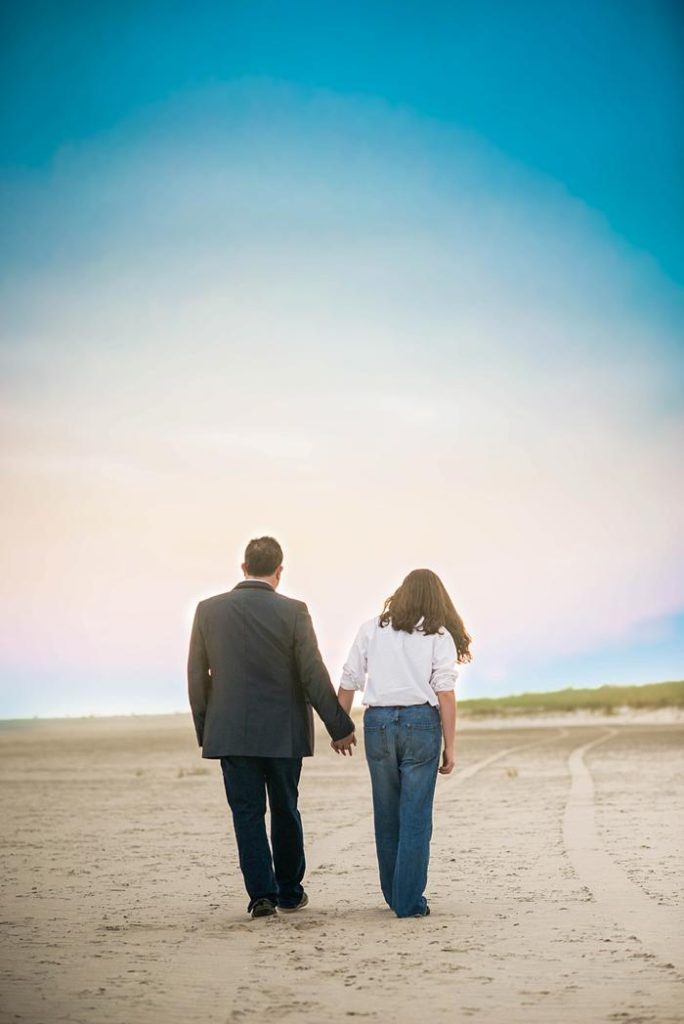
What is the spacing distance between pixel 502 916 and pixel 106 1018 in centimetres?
317

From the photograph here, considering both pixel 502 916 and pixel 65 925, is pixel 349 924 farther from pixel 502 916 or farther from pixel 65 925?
pixel 65 925

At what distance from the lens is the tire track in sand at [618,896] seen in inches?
261

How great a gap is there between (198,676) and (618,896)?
316 centimetres

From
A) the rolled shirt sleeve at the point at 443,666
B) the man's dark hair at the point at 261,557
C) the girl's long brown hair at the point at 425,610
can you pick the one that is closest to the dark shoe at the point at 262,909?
the rolled shirt sleeve at the point at 443,666

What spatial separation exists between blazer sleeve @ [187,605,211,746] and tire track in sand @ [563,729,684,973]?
2.76m

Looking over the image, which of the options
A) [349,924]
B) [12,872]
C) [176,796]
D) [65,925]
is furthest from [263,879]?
[176,796]

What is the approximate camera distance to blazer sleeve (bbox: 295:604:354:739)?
766cm

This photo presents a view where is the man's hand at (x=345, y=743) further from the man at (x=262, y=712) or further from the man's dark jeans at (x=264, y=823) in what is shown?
the man's dark jeans at (x=264, y=823)

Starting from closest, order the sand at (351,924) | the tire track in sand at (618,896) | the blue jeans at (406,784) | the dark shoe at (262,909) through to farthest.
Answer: the sand at (351,924) → the tire track in sand at (618,896) → the blue jeans at (406,784) → the dark shoe at (262,909)

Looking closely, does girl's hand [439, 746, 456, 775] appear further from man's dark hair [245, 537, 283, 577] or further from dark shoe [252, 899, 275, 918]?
man's dark hair [245, 537, 283, 577]

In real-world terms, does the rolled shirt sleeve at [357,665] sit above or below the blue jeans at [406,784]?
above

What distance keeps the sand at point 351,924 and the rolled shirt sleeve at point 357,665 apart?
1408 millimetres

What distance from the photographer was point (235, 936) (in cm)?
701

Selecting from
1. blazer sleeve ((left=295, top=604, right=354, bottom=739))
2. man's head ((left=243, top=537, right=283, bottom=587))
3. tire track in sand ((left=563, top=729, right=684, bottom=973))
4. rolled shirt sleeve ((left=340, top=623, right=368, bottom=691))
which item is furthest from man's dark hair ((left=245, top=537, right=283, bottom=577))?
tire track in sand ((left=563, top=729, right=684, bottom=973))
